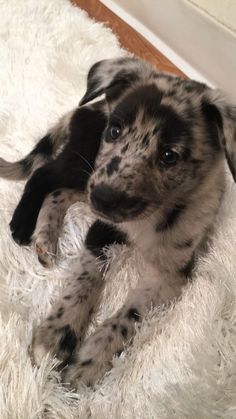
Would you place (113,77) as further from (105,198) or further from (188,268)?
(188,268)

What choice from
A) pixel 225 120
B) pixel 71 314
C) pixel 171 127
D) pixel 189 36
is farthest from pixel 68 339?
pixel 189 36

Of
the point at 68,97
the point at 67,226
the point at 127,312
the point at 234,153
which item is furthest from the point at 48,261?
the point at 68,97

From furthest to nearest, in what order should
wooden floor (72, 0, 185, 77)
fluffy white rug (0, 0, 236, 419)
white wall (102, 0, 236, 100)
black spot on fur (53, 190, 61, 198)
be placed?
wooden floor (72, 0, 185, 77) < white wall (102, 0, 236, 100) < black spot on fur (53, 190, 61, 198) < fluffy white rug (0, 0, 236, 419)

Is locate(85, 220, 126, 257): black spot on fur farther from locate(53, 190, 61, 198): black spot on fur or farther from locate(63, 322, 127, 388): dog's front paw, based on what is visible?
locate(63, 322, 127, 388): dog's front paw

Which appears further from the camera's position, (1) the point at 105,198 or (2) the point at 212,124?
(2) the point at 212,124

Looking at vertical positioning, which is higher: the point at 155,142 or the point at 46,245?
the point at 155,142

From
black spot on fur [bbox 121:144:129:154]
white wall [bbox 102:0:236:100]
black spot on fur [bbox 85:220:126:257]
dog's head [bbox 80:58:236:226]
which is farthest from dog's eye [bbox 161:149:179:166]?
white wall [bbox 102:0:236:100]
